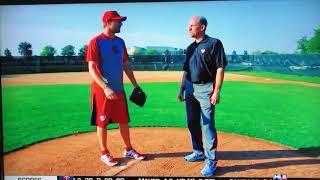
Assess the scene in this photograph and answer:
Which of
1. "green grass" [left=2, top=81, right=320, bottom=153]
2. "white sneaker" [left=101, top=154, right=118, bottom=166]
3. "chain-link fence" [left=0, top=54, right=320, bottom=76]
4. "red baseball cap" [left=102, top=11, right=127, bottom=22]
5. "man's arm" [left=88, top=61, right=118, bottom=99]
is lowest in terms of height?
"white sneaker" [left=101, top=154, right=118, bottom=166]

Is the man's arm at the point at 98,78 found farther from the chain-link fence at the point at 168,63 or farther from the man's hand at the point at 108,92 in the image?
the chain-link fence at the point at 168,63

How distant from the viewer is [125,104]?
445 cm

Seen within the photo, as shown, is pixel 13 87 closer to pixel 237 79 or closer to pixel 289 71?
pixel 237 79

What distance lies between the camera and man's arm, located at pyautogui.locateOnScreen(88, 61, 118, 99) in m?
4.34

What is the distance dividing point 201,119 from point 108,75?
3.45 feet

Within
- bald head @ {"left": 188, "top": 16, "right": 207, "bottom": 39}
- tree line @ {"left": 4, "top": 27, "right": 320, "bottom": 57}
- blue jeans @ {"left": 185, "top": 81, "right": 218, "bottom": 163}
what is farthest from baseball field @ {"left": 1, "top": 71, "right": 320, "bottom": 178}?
bald head @ {"left": 188, "top": 16, "right": 207, "bottom": 39}

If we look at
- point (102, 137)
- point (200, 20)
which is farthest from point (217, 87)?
point (102, 137)

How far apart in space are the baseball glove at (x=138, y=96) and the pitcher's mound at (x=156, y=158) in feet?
1.00

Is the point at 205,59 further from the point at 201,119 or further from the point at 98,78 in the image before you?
the point at 98,78

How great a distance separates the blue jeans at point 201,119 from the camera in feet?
14.2

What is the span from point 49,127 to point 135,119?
3.05 ft

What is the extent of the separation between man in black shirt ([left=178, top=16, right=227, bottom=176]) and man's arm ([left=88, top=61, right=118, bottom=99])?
28.3 inches

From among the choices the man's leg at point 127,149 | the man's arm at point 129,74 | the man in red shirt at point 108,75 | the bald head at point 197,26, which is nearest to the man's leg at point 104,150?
the man in red shirt at point 108,75

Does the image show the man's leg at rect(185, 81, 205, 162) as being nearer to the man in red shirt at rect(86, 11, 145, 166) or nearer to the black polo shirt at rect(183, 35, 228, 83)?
the black polo shirt at rect(183, 35, 228, 83)
